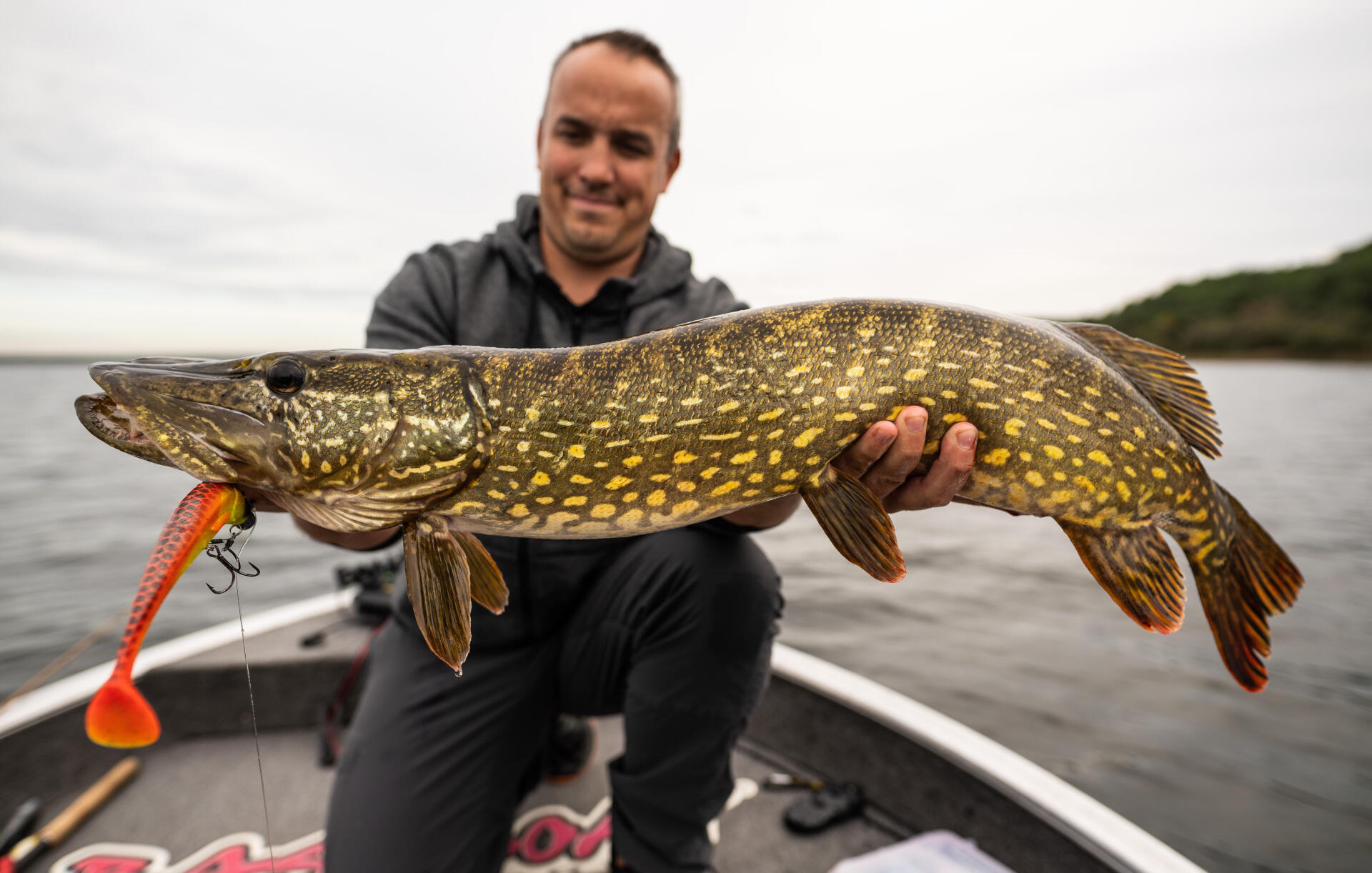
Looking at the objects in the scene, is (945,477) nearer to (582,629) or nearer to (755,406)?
(755,406)

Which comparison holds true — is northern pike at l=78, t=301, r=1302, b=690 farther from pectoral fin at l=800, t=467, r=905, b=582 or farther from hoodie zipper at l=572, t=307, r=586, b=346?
hoodie zipper at l=572, t=307, r=586, b=346

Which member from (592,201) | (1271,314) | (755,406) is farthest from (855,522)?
(1271,314)

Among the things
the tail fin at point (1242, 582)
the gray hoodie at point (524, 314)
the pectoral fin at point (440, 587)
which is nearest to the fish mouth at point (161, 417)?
the pectoral fin at point (440, 587)

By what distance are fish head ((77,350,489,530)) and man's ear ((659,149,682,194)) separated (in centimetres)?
157

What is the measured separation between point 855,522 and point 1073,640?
577 centimetres

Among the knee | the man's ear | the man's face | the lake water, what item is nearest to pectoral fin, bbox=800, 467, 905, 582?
the knee

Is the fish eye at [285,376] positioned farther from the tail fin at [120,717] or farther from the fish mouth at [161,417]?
the tail fin at [120,717]

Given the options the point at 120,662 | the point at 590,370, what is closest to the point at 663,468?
the point at 590,370

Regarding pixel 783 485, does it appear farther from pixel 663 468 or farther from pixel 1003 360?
pixel 1003 360

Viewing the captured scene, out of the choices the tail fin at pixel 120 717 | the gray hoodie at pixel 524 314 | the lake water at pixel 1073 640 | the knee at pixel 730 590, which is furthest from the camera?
the lake water at pixel 1073 640

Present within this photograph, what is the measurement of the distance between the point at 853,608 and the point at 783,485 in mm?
5641

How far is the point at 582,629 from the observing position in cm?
217

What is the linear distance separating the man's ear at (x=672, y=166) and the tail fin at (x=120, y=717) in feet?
7.76

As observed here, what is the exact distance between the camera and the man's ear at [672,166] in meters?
2.81
